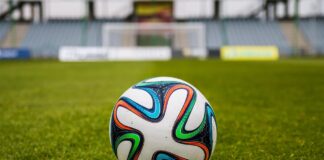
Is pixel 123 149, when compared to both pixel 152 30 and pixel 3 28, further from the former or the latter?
pixel 3 28

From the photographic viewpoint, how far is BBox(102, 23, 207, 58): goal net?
34.8 meters

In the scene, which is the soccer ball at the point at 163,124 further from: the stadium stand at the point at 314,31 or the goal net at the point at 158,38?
the stadium stand at the point at 314,31

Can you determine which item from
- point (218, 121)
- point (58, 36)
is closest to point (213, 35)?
point (58, 36)

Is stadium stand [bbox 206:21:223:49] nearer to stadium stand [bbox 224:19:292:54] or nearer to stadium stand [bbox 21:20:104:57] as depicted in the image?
stadium stand [bbox 224:19:292:54]

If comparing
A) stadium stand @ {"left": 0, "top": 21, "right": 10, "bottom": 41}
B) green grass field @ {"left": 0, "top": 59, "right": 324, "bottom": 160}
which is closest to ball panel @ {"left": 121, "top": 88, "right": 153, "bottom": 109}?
green grass field @ {"left": 0, "top": 59, "right": 324, "bottom": 160}

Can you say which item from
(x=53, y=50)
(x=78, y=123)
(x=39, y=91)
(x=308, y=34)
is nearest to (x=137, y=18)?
(x=53, y=50)

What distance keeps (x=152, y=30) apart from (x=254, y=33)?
13794mm

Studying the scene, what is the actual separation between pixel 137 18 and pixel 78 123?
3303cm

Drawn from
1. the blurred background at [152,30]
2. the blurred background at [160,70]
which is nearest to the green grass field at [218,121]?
the blurred background at [160,70]

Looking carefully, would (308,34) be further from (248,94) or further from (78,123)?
(78,123)

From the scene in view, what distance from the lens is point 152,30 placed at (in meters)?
34.9

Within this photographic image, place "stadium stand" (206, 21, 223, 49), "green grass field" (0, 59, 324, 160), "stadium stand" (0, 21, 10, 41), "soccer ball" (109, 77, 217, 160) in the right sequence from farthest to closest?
"stadium stand" (0, 21, 10, 41), "stadium stand" (206, 21, 223, 49), "green grass field" (0, 59, 324, 160), "soccer ball" (109, 77, 217, 160)

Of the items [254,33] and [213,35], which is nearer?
[213,35]

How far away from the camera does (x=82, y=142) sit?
431cm
